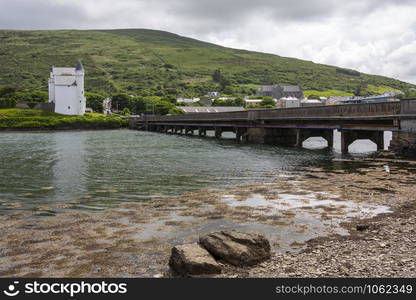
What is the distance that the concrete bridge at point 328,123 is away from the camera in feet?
109

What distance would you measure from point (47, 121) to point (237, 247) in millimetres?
114259

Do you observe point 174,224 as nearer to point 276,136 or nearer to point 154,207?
point 154,207

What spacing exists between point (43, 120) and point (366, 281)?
118 meters

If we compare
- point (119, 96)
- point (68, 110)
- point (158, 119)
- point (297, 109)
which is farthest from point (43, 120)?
point (297, 109)

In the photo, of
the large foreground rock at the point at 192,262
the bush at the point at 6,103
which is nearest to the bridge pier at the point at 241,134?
the large foreground rock at the point at 192,262

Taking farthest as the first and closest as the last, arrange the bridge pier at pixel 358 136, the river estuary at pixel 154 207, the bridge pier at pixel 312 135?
the bridge pier at pixel 312 135, the bridge pier at pixel 358 136, the river estuary at pixel 154 207

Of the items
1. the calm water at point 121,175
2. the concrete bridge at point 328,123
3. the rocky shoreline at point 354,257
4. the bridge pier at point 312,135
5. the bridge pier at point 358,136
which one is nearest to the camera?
the rocky shoreline at point 354,257

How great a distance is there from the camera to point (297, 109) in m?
49.4

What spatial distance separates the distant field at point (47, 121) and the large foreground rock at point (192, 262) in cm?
11001

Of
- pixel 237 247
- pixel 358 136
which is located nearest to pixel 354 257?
pixel 237 247

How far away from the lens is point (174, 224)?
51.1 ft

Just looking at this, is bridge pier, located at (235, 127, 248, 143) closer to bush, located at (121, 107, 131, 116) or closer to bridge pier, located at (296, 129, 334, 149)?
bridge pier, located at (296, 129, 334, 149)

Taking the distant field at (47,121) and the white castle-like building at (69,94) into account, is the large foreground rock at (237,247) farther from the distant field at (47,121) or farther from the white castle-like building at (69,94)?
the white castle-like building at (69,94)

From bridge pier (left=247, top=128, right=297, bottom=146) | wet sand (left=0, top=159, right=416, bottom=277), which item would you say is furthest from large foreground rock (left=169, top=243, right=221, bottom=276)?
bridge pier (left=247, top=128, right=297, bottom=146)
